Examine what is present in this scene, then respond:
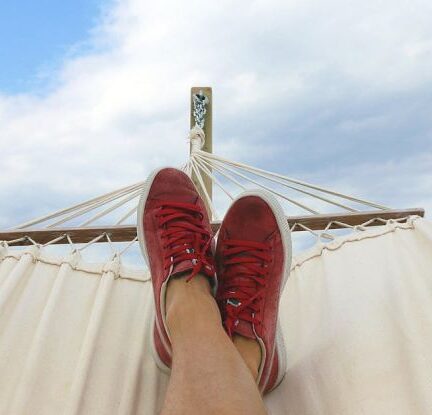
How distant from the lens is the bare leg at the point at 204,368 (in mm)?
488

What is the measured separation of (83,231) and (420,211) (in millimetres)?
1021

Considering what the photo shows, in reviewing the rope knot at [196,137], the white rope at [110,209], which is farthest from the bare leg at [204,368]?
the rope knot at [196,137]

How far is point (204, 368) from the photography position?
1.73ft

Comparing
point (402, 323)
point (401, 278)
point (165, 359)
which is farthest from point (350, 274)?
point (165, 359)

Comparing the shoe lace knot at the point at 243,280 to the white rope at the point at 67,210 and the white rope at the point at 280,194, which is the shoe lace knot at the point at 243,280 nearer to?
the white rope at the point at 280,194

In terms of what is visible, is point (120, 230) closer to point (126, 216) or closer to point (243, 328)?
point (126, 216)

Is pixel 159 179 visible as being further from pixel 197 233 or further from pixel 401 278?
pixel 401 278

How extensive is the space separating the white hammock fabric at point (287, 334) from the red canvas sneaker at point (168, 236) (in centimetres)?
11

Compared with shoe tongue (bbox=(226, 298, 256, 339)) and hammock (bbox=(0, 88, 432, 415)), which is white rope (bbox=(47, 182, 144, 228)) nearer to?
hammock (bbox=(0, 88, 432, 415))

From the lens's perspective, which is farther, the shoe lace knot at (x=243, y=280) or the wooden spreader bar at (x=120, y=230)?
the wooden spreader bar at (x=120, y=230)

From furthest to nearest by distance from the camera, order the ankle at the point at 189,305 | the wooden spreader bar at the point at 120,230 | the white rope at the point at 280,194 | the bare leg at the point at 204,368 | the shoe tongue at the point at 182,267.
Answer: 1. the white rope at the point at 280,194
2. the wooden spreader bar at the point at 120,230
3. the shoe tongue at the point at 182,267
4. the ankle at the point at 189,305
5. the bare leg at the point at 204,368

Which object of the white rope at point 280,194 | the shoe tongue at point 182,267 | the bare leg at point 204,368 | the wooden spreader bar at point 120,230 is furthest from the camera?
the white rope at point 280,194

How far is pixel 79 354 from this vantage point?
2.50 feet

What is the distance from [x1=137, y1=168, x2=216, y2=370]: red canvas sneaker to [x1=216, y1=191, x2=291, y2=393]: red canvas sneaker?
4cm
